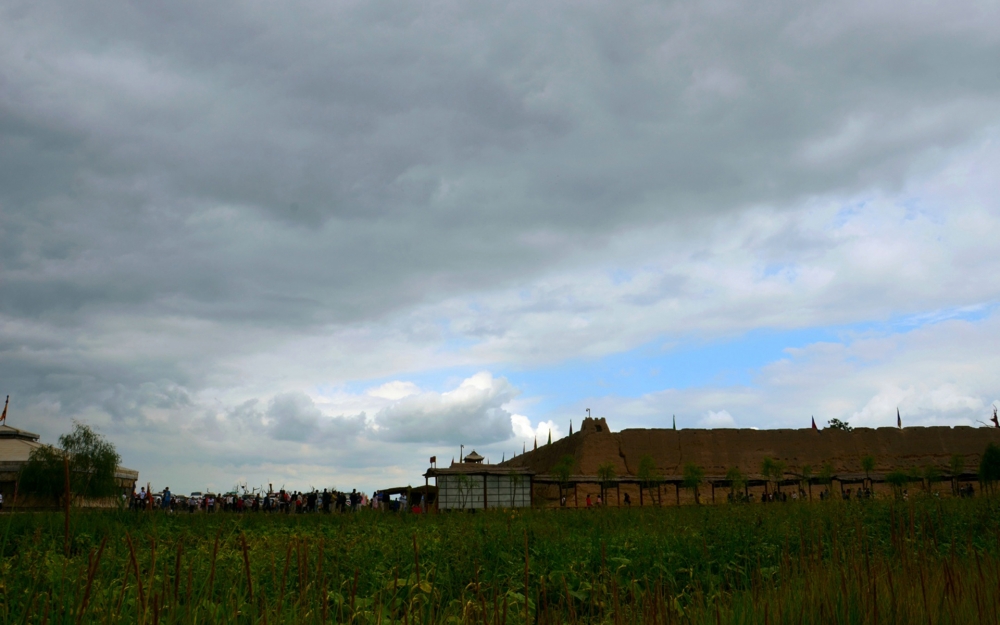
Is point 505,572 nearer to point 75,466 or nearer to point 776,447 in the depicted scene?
point 75,466

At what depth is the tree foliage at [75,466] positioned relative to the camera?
30422 millimetres

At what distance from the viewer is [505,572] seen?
7.50 metres

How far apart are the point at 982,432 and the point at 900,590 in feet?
194

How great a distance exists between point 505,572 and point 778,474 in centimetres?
4206

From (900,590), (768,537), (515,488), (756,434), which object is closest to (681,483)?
(756,434)

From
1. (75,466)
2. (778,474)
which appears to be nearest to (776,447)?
(778,474)

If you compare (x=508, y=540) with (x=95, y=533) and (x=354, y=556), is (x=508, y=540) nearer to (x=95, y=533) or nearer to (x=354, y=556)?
(x=354, y=556)

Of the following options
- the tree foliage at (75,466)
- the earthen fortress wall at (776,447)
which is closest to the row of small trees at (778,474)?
the earthen fortress wall at (776,447)

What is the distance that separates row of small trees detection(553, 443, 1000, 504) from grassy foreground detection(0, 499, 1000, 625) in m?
28.7

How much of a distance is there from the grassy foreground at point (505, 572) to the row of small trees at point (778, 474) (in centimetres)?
2868

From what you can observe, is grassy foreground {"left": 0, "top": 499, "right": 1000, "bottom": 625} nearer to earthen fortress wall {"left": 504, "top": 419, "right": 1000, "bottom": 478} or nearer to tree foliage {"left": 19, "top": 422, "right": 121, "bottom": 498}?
tree foliage {"left": 19, "top": 422, "right": 121, "bottom": 498}

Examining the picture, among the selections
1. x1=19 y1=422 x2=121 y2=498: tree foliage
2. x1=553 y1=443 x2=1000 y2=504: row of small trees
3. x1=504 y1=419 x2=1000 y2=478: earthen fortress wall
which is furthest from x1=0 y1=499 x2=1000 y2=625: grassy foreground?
x1=504 y1=419 x2=1000 y2=478: earthen fortress wall

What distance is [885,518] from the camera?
12547mm

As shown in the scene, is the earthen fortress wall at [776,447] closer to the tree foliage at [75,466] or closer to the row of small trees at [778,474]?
the row of small trees at [778,474]
